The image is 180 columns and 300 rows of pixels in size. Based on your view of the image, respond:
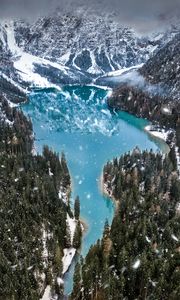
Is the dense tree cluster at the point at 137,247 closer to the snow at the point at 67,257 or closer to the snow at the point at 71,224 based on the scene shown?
the snow at the point at 67,257

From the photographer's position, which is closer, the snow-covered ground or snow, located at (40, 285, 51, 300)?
snow, located at (40, 285, 51, 300)

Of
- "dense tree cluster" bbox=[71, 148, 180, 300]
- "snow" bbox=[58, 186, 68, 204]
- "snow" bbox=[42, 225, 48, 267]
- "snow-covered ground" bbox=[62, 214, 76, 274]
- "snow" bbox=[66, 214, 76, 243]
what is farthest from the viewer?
"snow" bbox=[58, 186, 68, 204]

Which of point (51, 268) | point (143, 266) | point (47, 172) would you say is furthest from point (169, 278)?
point (47, 172)

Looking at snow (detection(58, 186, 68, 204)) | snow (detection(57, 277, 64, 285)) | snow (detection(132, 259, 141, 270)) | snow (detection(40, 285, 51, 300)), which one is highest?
snow (detection(58, 186, 68, 204))

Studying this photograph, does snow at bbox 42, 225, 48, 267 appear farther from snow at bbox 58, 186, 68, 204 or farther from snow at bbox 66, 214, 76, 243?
snow at bbox 58, 186, 68, 204

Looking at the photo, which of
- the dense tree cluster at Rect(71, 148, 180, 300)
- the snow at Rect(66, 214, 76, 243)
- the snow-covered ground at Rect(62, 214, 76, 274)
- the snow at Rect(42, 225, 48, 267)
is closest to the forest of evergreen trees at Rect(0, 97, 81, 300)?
the snow at Rect(42, 225, 48, 267)

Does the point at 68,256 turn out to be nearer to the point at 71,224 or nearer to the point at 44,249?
the point at 44,249
